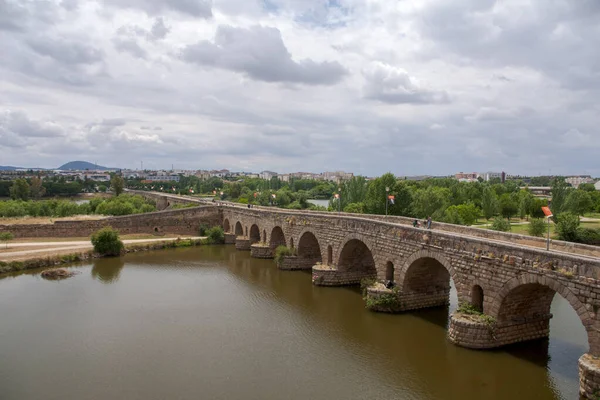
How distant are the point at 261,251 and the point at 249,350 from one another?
16206mm

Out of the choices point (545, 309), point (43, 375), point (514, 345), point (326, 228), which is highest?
point (326, 228)

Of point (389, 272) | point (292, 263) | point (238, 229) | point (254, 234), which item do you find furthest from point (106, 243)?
point (389, 272)

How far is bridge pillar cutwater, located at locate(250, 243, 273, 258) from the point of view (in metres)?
30.3

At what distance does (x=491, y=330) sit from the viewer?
13227 mm

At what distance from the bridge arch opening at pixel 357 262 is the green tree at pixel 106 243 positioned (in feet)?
58.0

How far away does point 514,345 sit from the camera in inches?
535

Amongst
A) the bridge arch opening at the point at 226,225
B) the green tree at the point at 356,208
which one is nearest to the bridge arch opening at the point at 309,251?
the green tree at the point at 356,208

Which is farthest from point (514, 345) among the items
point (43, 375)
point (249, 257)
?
point (249, 257)

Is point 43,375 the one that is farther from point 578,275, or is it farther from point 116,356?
point 578,275

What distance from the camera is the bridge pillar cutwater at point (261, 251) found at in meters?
30.3

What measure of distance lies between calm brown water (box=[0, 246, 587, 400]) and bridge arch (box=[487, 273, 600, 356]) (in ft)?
3.20

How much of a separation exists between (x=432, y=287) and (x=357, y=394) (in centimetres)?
758

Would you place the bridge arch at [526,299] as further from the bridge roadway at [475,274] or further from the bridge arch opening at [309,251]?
the bridge arch opening at [309,251]

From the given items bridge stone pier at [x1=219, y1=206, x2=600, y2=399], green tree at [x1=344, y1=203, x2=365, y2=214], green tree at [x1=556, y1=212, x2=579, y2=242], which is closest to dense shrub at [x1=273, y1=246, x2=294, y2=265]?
bridge stone pier at [x1=219, y1=206, x2=600, y2=399]
